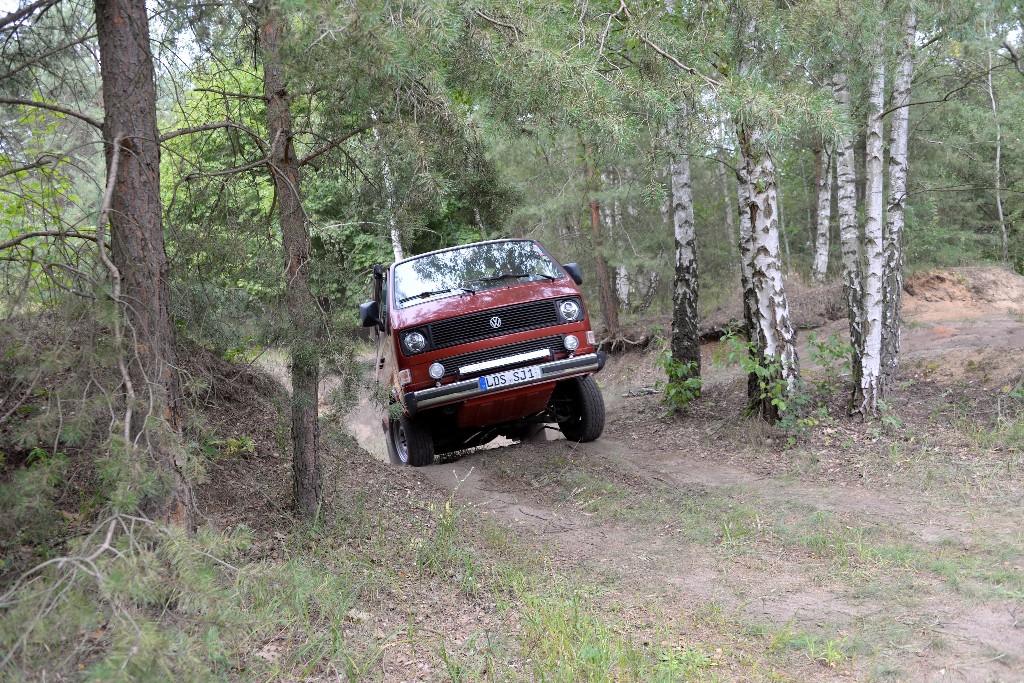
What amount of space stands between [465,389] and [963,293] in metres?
14.0

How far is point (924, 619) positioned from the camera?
4.65 metres

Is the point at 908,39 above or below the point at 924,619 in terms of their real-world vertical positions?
above

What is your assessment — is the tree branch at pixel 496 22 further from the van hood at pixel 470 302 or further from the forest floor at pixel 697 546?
the forest floor at pixel 697 546

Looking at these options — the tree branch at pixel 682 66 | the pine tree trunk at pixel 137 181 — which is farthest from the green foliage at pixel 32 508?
the tree branch at pixel 682 66

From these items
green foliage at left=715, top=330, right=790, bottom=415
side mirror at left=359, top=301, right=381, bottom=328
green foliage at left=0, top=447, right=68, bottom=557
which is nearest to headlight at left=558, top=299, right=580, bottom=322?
side mirror at left=359, top=301, right=381, bottom=328

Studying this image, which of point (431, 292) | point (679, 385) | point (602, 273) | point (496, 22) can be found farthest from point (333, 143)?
point (602, 273)

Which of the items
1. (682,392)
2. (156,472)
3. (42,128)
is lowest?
(682,392)

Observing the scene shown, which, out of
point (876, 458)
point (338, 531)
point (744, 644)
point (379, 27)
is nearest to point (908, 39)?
point (876, 458)

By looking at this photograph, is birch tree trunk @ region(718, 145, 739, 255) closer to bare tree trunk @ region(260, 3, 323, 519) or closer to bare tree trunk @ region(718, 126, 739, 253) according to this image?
bare tree trunk @ region(718, 126, 739, 253)

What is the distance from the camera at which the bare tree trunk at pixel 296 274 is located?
5754mm

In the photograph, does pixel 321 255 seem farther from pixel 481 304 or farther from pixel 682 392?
pixel 682 392

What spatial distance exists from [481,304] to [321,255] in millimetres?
2030

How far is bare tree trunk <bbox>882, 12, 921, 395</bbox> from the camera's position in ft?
30.9

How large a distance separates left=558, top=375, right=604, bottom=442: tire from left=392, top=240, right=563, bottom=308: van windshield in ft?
4.55
